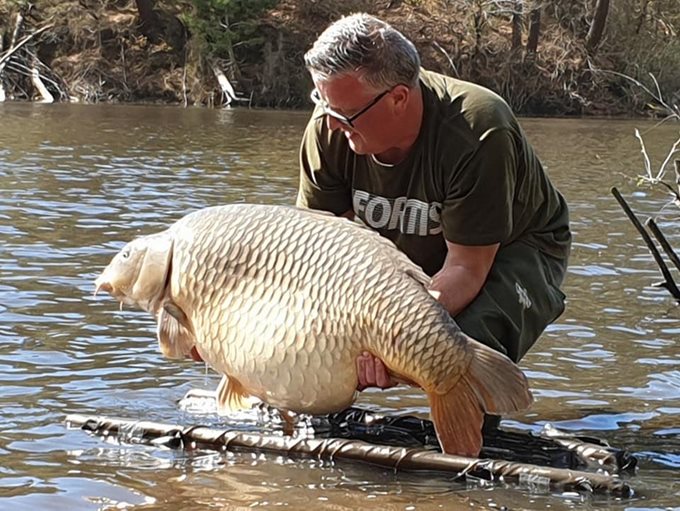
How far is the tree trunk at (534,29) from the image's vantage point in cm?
2900

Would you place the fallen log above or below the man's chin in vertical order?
below

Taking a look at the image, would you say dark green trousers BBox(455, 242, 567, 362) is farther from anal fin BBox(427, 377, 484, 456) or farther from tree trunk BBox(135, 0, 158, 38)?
tree trunk BBox(135, 0, 158, 38)

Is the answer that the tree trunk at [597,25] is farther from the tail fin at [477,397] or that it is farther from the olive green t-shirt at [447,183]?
the tail fin at [477,397]

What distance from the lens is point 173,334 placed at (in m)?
3.77

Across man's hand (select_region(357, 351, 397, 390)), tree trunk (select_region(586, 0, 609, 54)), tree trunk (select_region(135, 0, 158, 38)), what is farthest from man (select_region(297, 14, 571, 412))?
tree trunk (select_region(586, 0, 609, 54))

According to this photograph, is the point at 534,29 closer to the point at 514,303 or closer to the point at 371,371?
the point at 514,303

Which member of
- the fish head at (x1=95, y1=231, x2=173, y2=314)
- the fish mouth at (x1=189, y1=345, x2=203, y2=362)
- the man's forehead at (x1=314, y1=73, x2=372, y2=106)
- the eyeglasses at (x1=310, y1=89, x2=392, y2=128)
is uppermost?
the man's forehead at (x1=314, y1=73, x2=372, y2=106)

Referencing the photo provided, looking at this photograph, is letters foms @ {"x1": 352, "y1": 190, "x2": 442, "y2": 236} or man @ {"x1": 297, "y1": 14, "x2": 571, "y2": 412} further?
letters foms @ {"x1": 352, "y1": 190, "x2": 442, "y2": 236}

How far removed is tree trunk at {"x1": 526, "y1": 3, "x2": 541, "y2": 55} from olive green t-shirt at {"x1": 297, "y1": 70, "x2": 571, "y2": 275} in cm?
2551

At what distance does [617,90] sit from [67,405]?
2600 cm

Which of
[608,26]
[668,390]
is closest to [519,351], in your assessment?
[668,390]

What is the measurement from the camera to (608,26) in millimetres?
Answer: 30438

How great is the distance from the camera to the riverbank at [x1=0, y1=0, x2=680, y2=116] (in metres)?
26.7

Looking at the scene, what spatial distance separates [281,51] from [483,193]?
24.8m
